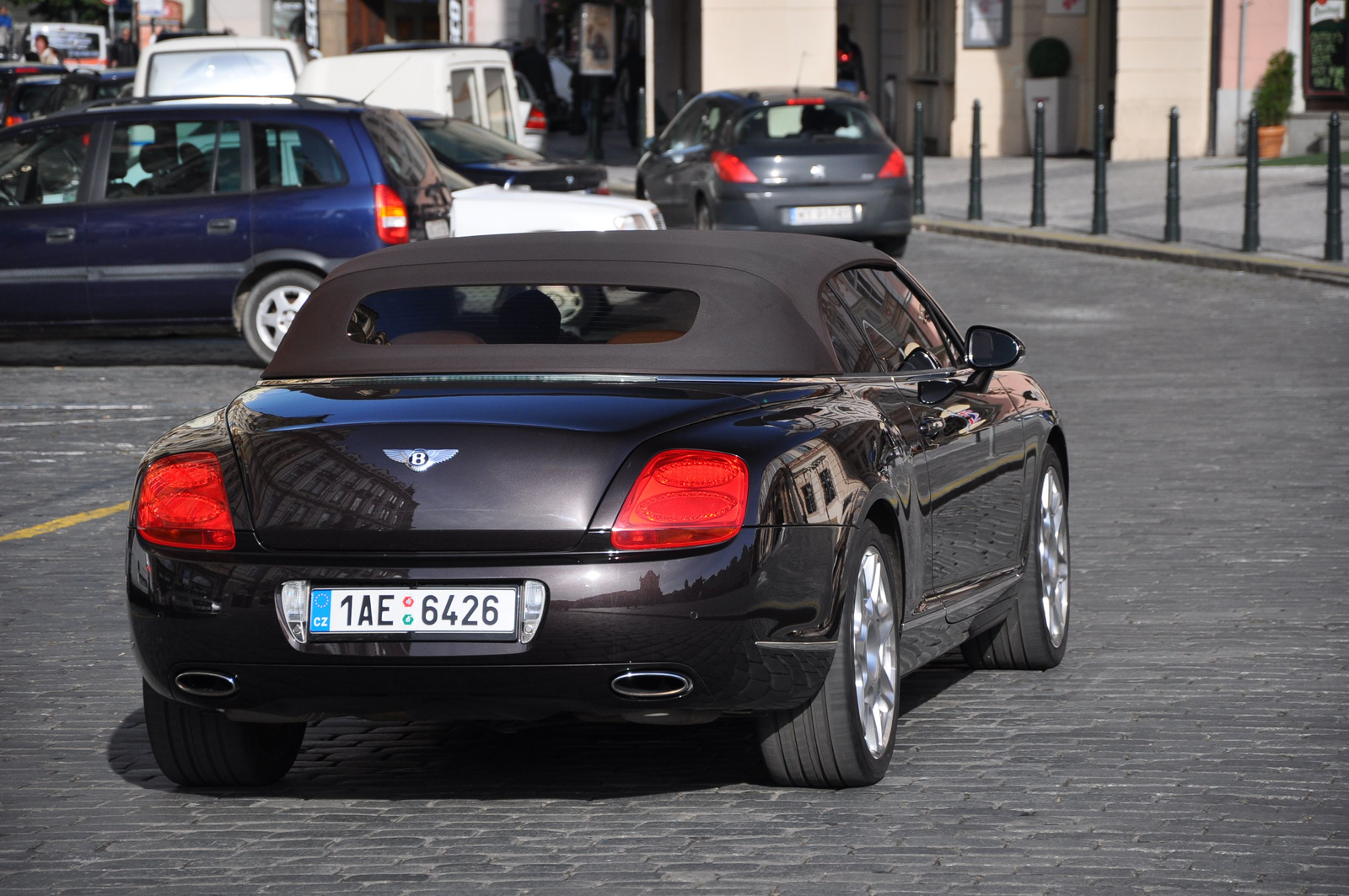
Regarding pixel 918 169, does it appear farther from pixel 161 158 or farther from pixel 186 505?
pixel 186 505

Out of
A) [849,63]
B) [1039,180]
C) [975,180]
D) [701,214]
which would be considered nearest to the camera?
[701,214]

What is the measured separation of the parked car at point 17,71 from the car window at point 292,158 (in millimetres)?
23936

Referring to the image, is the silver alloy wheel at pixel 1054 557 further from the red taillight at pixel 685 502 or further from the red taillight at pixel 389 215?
the red taillight at pixel 389 215

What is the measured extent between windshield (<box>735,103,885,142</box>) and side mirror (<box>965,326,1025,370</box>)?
47.6 ft

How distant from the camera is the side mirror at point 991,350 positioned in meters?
5.88

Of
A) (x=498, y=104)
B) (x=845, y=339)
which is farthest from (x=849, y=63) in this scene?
(x=845, y=339)

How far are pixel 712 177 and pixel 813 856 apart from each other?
1609cm

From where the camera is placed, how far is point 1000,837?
15.0 feet

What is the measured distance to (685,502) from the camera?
451 centimetres

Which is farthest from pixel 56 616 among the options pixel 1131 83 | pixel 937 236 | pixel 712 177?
pixel 1131 83

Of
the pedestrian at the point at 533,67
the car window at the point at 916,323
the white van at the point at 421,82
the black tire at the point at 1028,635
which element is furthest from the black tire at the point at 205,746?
the pedestrian at the point at 533,67

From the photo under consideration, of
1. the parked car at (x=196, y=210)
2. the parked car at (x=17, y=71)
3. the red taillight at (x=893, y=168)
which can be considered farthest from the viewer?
the parked car at (x=17, y=71)

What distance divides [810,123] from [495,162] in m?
3.83

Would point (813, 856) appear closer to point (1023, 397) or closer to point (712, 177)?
point (1023, 397)
